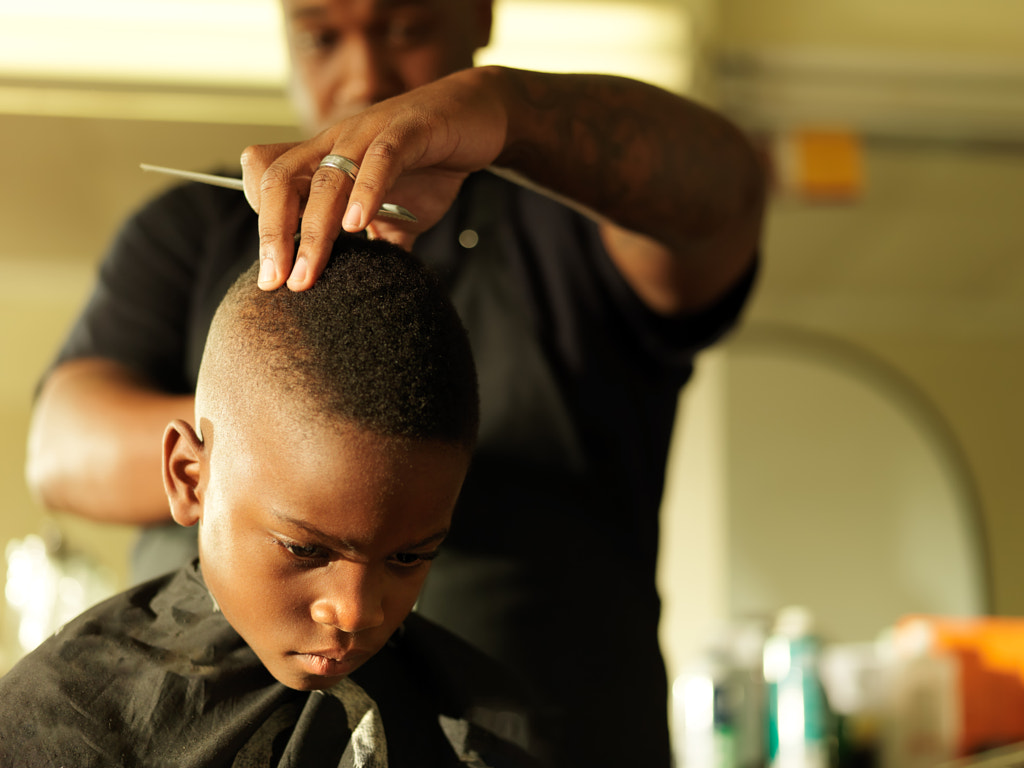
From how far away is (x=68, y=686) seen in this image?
0.50 m

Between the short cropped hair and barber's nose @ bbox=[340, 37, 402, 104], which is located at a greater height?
barber's nose @ bbox=[340, 37, 402, 104]

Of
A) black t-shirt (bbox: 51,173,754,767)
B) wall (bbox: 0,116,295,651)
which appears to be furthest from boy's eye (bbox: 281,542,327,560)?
wall (bbox: 0,116,295,651)

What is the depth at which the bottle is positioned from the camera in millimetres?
1966

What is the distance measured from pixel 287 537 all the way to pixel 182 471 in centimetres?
9

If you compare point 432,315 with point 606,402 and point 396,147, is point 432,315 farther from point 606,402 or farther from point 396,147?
point 606,402

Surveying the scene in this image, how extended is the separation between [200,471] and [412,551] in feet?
0.40

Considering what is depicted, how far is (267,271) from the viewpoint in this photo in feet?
1.52

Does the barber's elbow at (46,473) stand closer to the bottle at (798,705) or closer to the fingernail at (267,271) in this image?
the fingernail at (267,271)

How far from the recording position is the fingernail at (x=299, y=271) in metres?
0.46

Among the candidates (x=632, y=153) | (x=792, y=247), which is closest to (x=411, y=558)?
(x=632, y=153)

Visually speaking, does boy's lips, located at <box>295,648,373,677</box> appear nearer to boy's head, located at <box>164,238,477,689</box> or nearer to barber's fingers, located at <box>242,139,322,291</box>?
boy's head, located at <box>164,238,477,689</box>

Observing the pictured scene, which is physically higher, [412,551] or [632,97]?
[632,97]

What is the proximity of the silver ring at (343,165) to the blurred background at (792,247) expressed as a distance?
0.29m

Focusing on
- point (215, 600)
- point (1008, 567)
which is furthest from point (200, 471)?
point (1008, 567)
